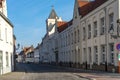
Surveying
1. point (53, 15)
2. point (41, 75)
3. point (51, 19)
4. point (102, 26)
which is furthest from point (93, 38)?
point (53, 15)

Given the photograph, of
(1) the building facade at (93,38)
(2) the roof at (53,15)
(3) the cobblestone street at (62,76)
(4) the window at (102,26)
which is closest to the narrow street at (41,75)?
(3) the cobblestone street at (62,76)

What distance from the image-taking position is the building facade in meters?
39.7

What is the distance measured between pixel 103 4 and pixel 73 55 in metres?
24.2

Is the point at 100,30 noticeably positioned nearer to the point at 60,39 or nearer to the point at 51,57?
the point at 60,39

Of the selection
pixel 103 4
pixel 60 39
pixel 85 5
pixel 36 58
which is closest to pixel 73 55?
pixel 85 5

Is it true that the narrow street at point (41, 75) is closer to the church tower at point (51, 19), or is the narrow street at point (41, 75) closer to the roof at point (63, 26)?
the roof at point (63, 26)

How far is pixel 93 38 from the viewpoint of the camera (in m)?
48.2

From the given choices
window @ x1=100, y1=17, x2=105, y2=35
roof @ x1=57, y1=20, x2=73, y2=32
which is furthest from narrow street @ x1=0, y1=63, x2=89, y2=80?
roof @ x1=57, y1=20, x2=73, y2=32

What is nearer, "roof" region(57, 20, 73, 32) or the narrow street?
the narrow street

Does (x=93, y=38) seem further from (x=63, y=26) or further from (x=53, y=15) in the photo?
(x=53, y=15)

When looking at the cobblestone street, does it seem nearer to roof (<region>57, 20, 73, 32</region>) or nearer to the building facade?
the building facade

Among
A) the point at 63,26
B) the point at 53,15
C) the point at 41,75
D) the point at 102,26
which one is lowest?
the point at 41,75

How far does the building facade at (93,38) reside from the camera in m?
39.7

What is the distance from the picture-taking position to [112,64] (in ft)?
130
